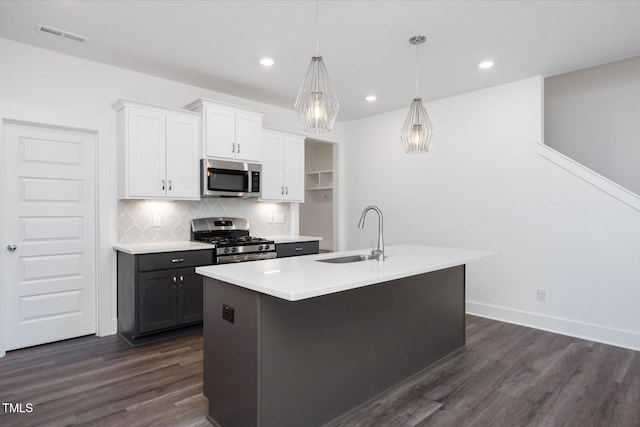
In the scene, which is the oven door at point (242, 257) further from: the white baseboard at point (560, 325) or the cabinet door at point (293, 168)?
the white baseboard at point (560, 325)

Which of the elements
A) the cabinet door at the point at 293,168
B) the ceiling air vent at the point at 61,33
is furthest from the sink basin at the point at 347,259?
the ceiling air vent at the point at 61,33

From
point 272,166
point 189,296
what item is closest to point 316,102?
point 189,296

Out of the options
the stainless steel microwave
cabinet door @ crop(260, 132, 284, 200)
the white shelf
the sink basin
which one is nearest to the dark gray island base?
the sink basin

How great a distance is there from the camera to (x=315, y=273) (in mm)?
2025

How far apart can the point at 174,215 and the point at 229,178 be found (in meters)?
0.74

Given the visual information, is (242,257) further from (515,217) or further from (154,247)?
(515,217)

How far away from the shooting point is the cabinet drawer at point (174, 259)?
3260 millimetres

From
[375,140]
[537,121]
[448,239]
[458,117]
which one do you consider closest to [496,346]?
[448,239]

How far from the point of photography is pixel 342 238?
5930 millimetres

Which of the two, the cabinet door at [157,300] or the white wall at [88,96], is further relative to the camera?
the cabinet door at [157,300]

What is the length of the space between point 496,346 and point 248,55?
3550 mm

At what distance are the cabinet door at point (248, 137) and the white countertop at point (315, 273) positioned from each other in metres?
1.94

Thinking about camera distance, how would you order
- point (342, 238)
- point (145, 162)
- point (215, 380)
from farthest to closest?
1. point (342, 238)
2. point (145, 162)
3. point (215, 380)

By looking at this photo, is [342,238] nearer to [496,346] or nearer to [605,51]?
[496,346]
